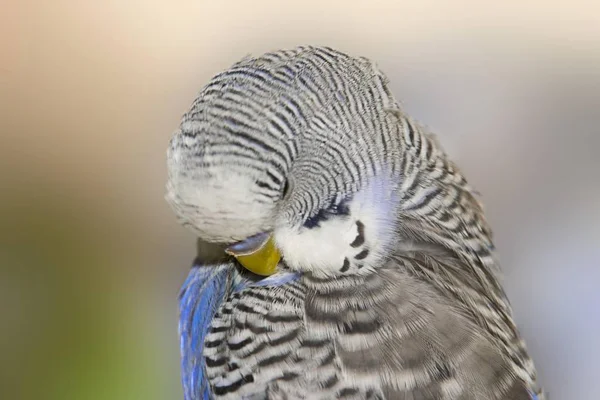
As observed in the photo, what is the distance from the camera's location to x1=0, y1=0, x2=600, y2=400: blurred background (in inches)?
54.3

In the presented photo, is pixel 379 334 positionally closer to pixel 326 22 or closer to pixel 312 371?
pixel 312 371

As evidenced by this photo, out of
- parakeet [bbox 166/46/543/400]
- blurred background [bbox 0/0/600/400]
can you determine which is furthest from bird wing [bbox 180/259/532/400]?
blurred background [bbox 0/0/600/400]

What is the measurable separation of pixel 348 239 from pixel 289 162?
0.16m

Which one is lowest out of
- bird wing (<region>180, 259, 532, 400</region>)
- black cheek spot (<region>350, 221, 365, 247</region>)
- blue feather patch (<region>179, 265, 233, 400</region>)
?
blue feather patch (<region>179, 265, 233, 400</region>)

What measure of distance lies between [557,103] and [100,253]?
1232mm

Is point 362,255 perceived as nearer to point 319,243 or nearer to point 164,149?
point 319,243

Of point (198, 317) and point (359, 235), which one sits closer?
point (359, 235)

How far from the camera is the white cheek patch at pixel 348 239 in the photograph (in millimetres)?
851

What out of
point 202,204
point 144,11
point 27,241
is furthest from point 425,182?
point 27,241

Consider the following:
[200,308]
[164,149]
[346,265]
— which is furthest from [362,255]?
[164,149]

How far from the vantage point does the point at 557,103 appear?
137 centimetres

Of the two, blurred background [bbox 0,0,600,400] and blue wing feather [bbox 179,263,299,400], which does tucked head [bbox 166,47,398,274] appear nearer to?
blue wing feather [bbox 179,263,299,400]

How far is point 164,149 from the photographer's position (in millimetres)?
1512

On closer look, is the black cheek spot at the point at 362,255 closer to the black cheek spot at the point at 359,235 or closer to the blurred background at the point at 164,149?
the black cheek spot at the point at 359,235
